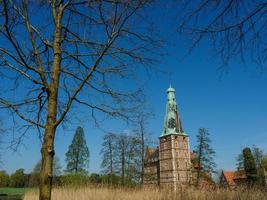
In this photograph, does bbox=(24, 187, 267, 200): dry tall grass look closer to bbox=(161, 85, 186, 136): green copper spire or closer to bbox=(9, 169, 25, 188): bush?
bbox=(161, 85, 186, 136): green copper spire

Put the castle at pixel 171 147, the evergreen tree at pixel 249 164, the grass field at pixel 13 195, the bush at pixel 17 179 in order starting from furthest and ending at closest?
the castle at pixel 171 147, the bush at pixel 17 179, the evergreen tree at pixel 249 164, the grass field at pixel 13 195

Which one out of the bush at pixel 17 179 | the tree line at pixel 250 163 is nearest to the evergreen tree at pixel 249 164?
the tree line at pixel 250 163

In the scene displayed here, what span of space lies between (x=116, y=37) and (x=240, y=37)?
1729 millimetres

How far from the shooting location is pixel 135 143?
27.2 metres

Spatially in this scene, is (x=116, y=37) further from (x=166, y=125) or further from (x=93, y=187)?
(x=166, y=125)

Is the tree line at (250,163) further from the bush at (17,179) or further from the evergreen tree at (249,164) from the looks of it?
the bush at (17,179)

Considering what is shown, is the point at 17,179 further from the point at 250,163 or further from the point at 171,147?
the point at 250,163

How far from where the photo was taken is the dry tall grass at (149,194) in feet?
22.3

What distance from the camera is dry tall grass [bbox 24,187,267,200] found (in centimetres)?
Answer: 680

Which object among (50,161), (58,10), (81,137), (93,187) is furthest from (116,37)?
(81,137)

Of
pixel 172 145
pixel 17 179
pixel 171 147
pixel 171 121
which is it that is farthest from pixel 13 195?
pixel 171 121

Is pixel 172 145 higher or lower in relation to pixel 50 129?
higher

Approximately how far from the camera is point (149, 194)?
26.0ft

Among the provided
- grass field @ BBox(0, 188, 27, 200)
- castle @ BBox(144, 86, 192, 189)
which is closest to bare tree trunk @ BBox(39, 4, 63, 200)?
grass field @ BBox(0, 188, 27, 200)
